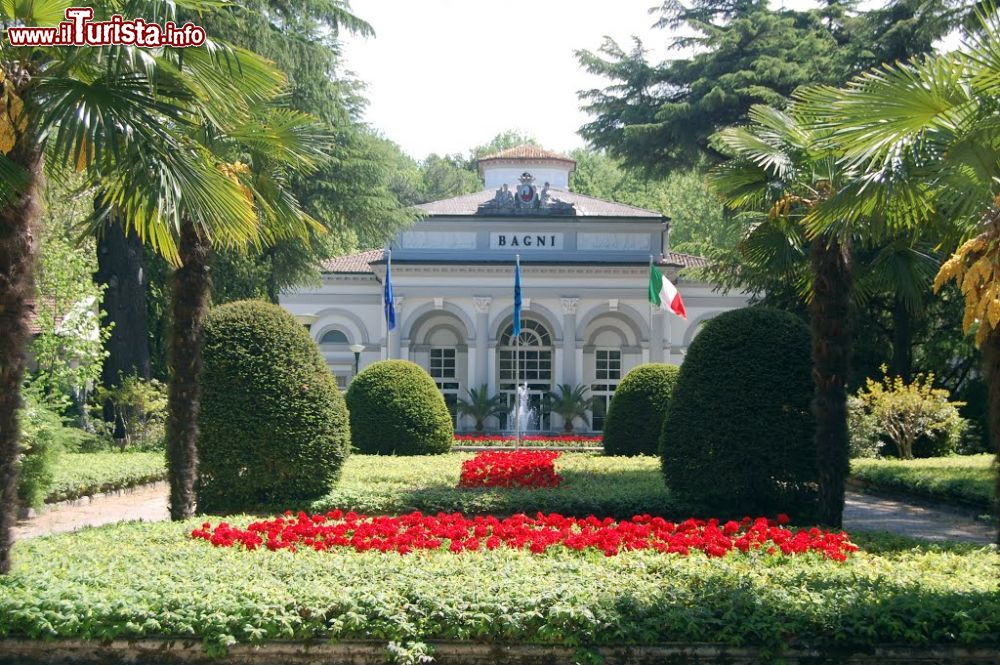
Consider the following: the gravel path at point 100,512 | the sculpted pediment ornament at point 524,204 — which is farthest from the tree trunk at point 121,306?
the sculpted pediment ornament at point 524,204

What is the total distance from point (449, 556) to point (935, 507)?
32.8ft

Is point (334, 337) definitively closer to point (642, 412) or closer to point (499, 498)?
point (642, 412)

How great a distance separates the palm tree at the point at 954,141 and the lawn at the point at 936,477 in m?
5.96

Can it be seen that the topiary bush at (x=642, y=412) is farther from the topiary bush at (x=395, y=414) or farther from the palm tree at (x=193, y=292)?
the palm tree at (x=193, y=292)

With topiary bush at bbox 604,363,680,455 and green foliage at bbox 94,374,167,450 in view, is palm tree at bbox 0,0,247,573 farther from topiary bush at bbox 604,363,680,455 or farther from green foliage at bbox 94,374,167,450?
green foliage at bbox 94,374,167,450

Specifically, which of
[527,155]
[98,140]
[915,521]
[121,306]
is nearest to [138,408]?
[121,306]

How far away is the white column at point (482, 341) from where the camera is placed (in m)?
35.5

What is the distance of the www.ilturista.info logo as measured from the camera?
23.5 feet

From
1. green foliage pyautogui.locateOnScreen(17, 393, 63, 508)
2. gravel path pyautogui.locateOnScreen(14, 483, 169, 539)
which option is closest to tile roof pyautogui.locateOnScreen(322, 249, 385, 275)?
gravel path pyautogui.locateOnScreen(14, 483, 169, 539)

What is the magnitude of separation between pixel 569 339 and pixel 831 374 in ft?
82.0

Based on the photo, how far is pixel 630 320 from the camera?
122 ft

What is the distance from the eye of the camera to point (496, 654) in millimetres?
6250

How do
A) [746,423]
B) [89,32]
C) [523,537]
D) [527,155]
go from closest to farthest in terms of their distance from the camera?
[89,32] → [523,537] → [746,423] → [527,155]

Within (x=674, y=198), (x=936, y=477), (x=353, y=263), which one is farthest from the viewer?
(x=674, y=198)
